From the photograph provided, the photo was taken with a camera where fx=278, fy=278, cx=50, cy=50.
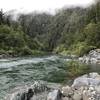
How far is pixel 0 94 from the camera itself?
31547 millimetres

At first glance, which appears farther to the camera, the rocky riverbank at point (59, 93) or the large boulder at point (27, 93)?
the large boulder at point (27, 93)

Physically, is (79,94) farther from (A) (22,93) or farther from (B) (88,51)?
(B) (88,51)

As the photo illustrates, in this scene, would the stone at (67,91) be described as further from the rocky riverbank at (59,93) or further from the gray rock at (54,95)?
the gray rock at (54,95)

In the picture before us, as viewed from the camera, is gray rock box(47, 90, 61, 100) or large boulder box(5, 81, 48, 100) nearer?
gray rock box(47, 90, 61, 100)

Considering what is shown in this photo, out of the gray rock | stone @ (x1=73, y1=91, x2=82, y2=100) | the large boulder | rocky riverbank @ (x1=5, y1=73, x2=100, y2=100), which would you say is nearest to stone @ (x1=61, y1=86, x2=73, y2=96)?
rocky riverbank @ (x1=5, y1=73, x2=100, y2=100)

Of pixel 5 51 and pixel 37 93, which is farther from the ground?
pixel 37 93

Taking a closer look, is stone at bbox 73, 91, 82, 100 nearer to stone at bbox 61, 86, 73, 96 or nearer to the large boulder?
stone at bbox 61, 86, 73, 96

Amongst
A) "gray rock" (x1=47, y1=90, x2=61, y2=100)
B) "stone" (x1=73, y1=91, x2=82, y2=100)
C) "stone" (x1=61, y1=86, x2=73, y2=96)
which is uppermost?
"gray rock" (x1=47, y1=90, x2=61, y2=100)

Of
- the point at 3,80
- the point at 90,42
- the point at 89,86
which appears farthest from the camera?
the point at 90,42

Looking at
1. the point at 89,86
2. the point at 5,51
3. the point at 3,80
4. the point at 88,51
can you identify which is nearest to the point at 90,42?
the point at 88,51

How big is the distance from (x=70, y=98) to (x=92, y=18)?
134 m

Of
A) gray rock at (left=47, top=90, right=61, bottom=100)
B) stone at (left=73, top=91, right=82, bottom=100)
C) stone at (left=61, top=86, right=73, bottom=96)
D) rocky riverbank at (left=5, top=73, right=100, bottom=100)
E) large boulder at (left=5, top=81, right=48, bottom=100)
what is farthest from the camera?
stone at (left=61, top=86, right=73, bottom=96)

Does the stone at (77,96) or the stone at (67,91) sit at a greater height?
the stone at (67,91)

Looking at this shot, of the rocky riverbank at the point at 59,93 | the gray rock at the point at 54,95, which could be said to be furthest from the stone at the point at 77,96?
the gray rock at the point at 54,95
